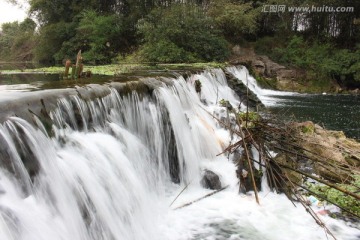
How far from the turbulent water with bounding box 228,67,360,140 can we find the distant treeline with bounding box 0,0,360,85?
10.3ft

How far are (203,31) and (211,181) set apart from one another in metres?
17.0

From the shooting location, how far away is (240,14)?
27.0m

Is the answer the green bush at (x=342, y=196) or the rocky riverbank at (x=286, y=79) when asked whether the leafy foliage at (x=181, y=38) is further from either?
the green bush at (x=342, y=196)

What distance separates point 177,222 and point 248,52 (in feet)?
78.4

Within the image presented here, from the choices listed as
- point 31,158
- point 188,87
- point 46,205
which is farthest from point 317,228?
point 188,87

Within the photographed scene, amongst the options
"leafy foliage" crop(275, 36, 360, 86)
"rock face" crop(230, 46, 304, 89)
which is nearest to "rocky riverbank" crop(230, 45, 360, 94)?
"rock face" crop(230, 46, 304, 89)

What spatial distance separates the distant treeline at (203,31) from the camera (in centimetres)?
2211

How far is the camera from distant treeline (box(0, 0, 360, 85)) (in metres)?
22.1

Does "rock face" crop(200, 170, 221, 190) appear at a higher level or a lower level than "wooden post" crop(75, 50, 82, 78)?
lower

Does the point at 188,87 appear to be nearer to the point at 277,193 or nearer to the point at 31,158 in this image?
the point at 277,193

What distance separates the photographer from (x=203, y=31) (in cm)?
2256

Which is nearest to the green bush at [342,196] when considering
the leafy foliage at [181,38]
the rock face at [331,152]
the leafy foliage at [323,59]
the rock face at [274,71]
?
the rock face at [331,152]

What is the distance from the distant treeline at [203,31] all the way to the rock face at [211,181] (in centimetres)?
1420

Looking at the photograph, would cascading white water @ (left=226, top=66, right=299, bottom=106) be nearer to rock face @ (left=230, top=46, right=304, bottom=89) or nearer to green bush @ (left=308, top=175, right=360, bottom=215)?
rock face @ (left=230, top=46, right=304, bottom=89)
